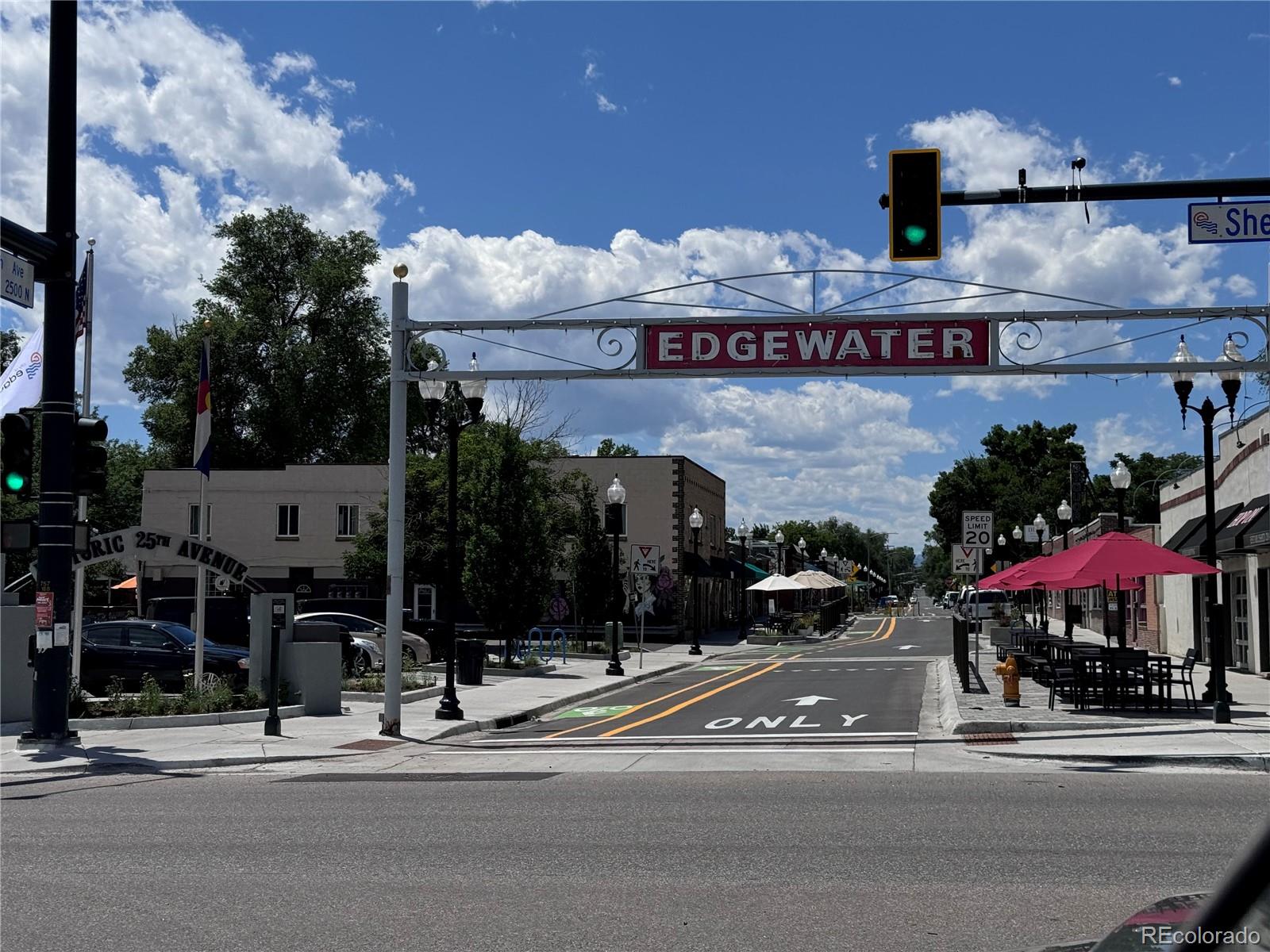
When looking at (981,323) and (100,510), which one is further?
(100,510)

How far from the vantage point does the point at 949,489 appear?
3809 inches

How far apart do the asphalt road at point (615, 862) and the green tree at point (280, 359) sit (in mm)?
54171

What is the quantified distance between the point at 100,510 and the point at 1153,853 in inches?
2761

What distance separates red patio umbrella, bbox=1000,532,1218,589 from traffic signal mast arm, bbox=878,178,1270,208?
706 cm

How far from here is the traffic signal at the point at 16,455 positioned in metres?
Result: 15.3

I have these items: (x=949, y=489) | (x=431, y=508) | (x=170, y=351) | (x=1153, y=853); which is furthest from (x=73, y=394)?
→ (x=949, y=489)

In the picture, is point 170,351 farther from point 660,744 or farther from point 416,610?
point 660,744

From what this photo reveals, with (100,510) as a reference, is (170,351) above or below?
above

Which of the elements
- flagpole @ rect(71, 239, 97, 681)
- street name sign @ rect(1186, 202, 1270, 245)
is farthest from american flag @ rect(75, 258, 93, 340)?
street name sign @ rect(1186, 202, 1270, 245)

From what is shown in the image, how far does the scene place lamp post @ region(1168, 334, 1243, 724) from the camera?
16.8 meters

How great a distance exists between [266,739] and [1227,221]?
1367 centimetres

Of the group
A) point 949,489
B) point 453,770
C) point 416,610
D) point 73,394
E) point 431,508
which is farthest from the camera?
point 949,489

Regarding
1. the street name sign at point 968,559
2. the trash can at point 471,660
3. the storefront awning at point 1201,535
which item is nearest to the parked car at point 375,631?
the trash can at point 471,660

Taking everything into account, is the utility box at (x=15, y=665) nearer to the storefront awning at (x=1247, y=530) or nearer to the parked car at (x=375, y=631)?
the parked car at (x=375, y=631)
